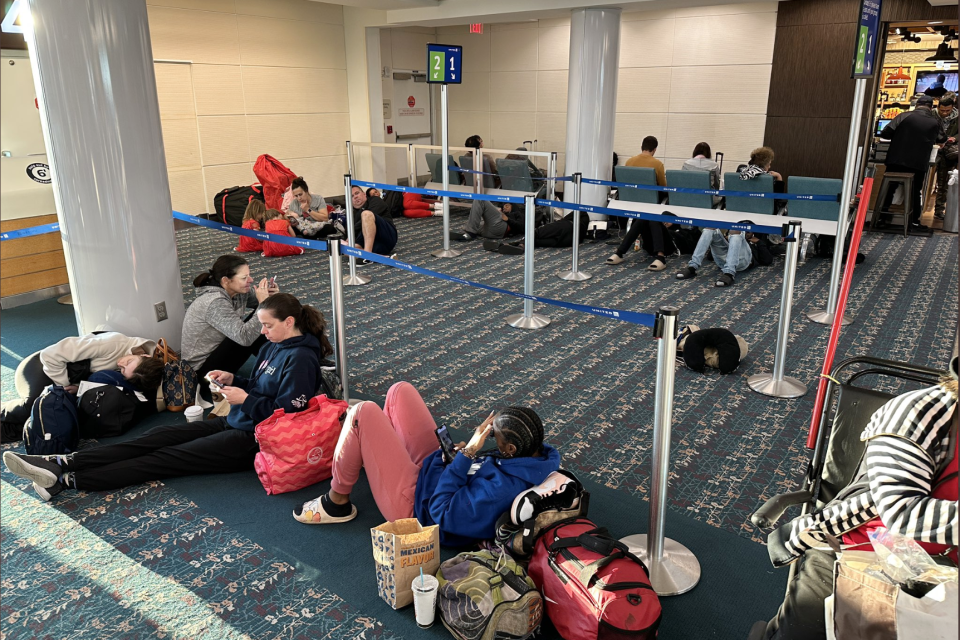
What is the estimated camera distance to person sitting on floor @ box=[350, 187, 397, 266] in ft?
25.5

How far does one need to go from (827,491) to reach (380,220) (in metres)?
6.25

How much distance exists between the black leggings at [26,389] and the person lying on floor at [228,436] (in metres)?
0.68

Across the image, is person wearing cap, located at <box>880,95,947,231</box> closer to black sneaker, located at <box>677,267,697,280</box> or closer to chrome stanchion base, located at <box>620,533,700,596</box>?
black sneaker, located at <box>677,267,697,280</box>

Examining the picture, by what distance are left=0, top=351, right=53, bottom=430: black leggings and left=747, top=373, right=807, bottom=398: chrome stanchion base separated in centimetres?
434

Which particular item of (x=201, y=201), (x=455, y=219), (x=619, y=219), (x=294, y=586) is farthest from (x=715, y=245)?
(x=201, y=201)

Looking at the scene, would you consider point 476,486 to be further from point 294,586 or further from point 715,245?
point 715,245

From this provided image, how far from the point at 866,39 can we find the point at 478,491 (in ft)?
15.6

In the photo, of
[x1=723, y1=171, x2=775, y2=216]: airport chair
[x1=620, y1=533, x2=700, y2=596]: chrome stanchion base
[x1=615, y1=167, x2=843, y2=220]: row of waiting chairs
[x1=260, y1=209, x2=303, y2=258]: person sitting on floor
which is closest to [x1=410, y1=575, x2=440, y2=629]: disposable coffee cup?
[x1=620, y1=533, x2=700, y2=596]: chrome stanchion base

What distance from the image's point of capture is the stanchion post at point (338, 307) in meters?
3.94

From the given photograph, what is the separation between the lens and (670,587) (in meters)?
2.75

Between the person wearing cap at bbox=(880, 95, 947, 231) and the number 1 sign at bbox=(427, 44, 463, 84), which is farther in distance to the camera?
the person wearing cap at bbox=(880, 95, 947, 231)

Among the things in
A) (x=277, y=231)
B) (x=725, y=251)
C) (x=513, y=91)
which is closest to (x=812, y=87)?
(x=725, y=251)

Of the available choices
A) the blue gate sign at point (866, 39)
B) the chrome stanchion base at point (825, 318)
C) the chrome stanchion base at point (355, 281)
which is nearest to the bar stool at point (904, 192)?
the chrome stanchion base at point (825, 318)

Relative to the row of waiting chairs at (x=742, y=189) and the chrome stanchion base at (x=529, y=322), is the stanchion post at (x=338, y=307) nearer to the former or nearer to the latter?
the chrome stanchion base at (x=529, y=322)
